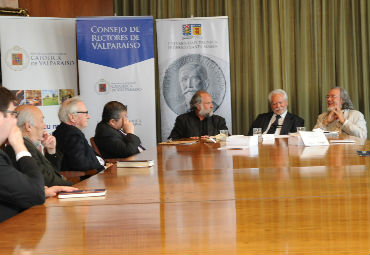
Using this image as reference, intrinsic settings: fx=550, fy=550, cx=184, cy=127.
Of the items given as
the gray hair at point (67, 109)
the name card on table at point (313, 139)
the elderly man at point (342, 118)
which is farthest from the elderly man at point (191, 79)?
the name card on table at point (313, 139)

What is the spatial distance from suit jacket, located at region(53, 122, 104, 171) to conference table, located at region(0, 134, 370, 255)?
1575mm

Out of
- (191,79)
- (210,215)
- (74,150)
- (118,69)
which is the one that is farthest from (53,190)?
(191,79)

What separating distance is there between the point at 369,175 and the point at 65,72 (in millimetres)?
5750

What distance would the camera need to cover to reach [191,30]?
7.89m

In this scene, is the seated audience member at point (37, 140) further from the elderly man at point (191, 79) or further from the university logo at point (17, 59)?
the elderly man at point (191, 79)

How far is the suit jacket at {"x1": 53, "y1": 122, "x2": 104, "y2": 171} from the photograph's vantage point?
189 inches

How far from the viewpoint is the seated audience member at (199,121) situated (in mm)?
7484

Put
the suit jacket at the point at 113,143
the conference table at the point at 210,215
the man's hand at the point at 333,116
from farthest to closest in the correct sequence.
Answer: the man's hand at the point at 333,116, the suit jacket at the point at 113,143, the conference table at the point at 210,215

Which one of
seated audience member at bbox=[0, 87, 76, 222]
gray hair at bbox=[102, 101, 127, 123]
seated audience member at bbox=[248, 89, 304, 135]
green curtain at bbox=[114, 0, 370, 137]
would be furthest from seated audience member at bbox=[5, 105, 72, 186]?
green curtain at bbox=[114, 0, 370, 137]

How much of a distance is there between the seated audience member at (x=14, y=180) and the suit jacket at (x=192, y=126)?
492 cm

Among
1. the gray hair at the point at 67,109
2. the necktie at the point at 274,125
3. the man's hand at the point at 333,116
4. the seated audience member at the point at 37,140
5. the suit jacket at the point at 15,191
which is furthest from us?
the necktie at the point at 274,125

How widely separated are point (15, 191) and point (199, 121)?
543 cm

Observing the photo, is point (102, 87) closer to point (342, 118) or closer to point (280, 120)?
point (280, 120)

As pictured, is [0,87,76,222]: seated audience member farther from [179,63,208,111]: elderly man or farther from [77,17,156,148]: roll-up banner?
[179,63,208,111]: elderly man
